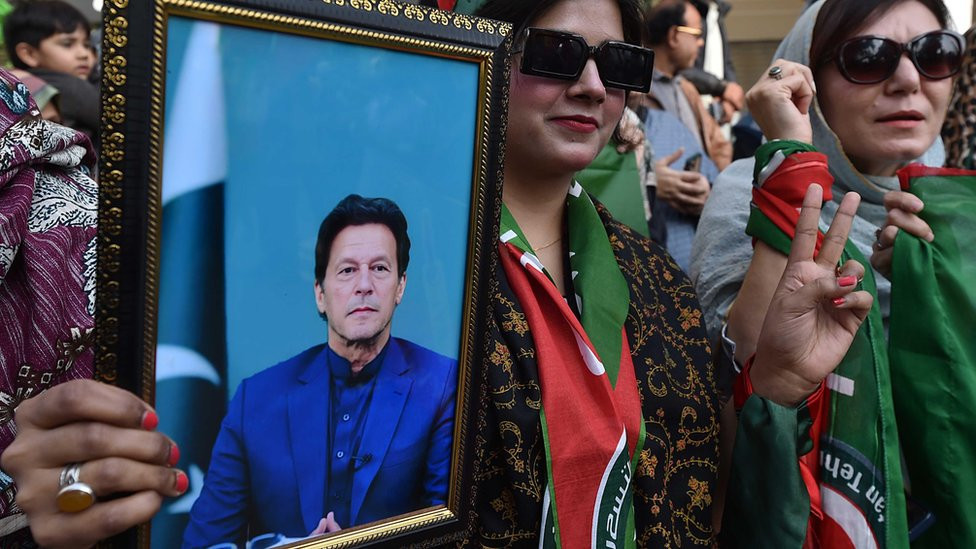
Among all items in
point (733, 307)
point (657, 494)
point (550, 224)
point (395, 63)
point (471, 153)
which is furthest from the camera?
point (733, 307)

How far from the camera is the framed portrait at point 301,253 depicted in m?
0.84

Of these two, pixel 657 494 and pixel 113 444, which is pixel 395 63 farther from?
pixel 657 494

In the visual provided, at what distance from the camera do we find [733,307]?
179 cm

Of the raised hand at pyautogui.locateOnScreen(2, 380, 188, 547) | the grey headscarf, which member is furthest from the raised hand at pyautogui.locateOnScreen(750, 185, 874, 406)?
the raised hand at pyautogui.locateOnScreen(2, 380, 188, 547)

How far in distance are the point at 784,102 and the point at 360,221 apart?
1.19 m

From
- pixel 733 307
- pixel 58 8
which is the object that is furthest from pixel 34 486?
pixel 58 8

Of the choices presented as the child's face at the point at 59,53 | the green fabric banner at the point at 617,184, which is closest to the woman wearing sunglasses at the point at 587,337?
the green fabric banner at the point at 617,184

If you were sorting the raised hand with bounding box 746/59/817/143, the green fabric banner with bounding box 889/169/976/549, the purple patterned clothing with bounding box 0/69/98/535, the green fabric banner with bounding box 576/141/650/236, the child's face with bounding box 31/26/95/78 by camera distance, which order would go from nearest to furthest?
1. the purple patterned clothing with bounding box 0/69/98/535
2. the green fabric banner with bounding box 889/169/976/549
3. the raised hand with bounding box 746/59/817/143
4. the green fabric banner with bounding box 576/141/650/236
5. the child's face with bounding box 31/26/95/78

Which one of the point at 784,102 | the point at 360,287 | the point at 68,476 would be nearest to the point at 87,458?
the point at 68,476

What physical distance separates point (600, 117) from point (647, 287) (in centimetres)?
39

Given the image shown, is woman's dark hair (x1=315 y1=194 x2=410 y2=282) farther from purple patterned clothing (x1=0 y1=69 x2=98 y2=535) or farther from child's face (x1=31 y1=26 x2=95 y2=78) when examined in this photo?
child's face (x1=31 y1=26 x2=95 y2=78)

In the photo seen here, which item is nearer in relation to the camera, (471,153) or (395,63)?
(395,63)

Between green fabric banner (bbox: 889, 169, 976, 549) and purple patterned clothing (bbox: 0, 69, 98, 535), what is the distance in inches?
63.1

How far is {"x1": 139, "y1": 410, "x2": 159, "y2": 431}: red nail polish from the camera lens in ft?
2.79
